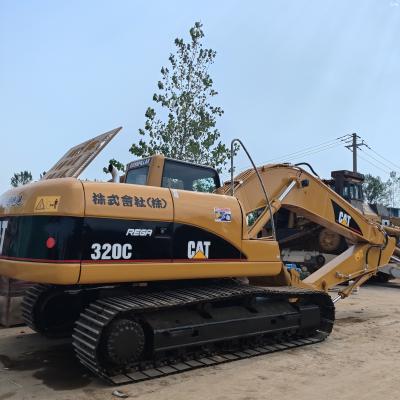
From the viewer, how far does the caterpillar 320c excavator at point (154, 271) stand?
192 inches

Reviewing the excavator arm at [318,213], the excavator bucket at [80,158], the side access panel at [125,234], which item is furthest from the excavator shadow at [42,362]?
the excavator arm at [318,213]

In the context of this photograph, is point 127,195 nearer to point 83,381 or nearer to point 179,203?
point 179,203

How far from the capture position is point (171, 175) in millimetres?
6184

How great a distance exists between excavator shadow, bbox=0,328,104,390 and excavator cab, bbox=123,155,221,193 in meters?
2.30

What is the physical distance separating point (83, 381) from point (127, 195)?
195 centimetres

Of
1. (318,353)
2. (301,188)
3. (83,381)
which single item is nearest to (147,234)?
(83,381)

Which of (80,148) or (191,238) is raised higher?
(80,148)

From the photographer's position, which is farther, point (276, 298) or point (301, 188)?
point (301, 188)

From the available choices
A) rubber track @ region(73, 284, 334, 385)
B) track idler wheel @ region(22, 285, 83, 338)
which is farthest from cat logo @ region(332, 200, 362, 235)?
track idler wheel @ region(22, 285, 83, 338)

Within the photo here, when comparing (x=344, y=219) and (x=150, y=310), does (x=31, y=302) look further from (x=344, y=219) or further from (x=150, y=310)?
(x=344, y=219)

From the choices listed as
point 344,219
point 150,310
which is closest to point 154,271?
point 150,310

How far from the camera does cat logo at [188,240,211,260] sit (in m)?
5.61

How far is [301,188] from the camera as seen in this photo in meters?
7.90

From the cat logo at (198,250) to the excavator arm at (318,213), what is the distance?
1.26 meters
